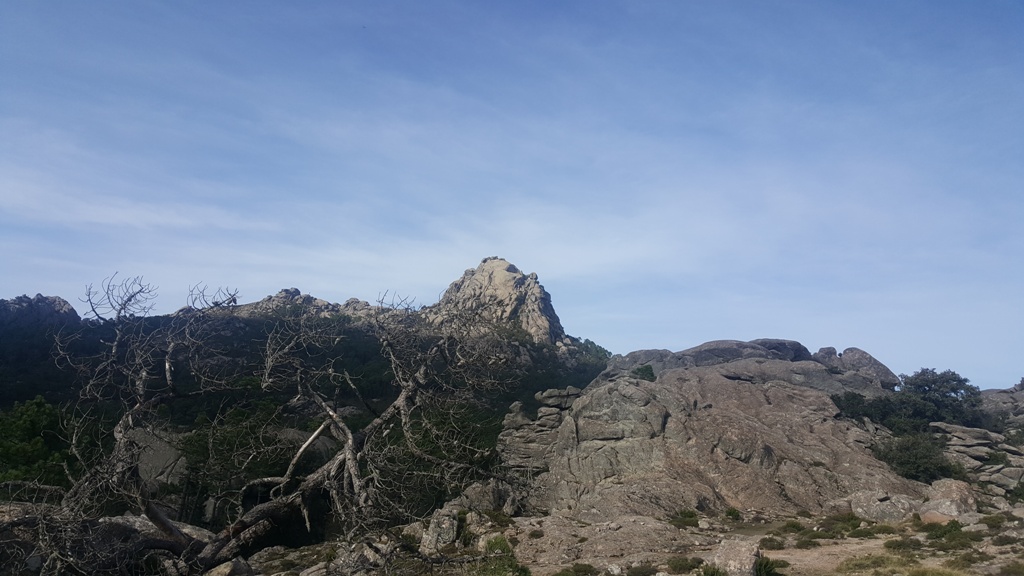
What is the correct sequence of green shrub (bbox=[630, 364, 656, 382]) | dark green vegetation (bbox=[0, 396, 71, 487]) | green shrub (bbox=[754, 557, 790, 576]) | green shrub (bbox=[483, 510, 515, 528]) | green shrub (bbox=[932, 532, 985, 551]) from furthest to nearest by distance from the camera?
1. green shrub (bbox=[630, 364, 656, 382])
2. green shrub (bbox=[483, 510, 515, 528])
3. dark green vegetation (bbox=[0, 396, 71, 487])
4. green shrub (bbox=[932, 532, 985, 551])
5. green shrub (bbox=[754, 557, 790, 576])

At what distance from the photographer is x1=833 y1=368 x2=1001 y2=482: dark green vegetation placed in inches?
1836

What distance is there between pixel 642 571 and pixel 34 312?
109 metres

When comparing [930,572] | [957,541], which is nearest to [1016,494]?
[957,541]

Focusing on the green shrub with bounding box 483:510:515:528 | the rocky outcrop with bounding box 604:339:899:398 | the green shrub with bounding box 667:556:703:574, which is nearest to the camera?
the green shrub with bounding box 667:556:703:574

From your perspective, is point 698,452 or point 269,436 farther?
point 698,452

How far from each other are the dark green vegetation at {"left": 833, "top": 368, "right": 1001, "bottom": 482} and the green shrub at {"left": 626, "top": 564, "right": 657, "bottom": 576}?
34.6m

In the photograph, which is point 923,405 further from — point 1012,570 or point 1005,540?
point 1012,570

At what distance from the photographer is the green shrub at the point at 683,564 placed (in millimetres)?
20641

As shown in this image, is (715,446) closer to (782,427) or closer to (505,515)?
(782,427)

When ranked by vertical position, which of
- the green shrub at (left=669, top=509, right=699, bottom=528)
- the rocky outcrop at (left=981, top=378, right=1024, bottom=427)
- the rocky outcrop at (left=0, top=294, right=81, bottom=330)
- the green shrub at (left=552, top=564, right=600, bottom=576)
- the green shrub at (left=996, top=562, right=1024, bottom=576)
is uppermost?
the rocky outcrop at (left=0, top=294, right=81, bottom=330)

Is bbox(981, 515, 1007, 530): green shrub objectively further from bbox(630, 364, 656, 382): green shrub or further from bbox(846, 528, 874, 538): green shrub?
bbox(630, 364, 656, 382): green shrub

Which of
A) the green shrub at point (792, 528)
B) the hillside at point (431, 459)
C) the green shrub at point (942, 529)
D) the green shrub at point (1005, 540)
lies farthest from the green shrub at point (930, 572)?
the green shrub at point (792, 528)

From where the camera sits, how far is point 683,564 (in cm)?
2097

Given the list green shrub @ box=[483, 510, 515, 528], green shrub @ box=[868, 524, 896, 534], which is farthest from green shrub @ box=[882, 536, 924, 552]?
green shrub @ box=[483, 510, 515, 528]
